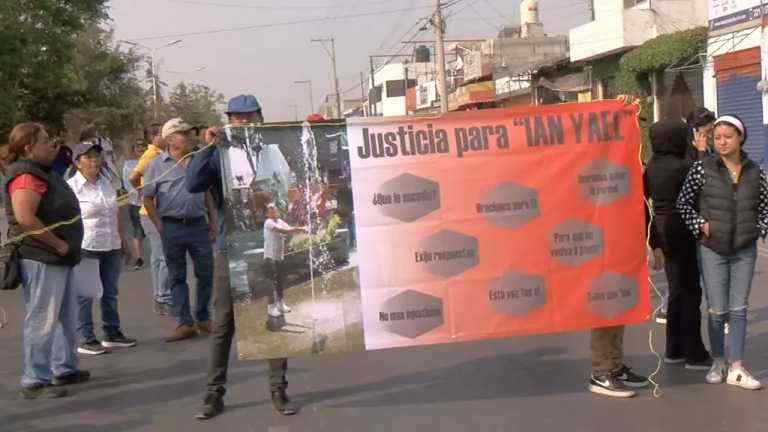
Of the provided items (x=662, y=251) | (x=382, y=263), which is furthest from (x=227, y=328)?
(x=662, y=251)

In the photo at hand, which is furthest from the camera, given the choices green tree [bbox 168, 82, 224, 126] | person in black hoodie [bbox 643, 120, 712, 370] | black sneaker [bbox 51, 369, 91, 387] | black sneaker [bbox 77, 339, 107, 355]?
green tree [bbox 168, 82, 224, 126]

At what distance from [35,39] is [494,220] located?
15878 millimetres

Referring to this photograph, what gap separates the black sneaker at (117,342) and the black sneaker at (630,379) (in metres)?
4.11

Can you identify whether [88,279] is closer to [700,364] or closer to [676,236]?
[676,236]

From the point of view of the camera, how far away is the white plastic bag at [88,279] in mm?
6602

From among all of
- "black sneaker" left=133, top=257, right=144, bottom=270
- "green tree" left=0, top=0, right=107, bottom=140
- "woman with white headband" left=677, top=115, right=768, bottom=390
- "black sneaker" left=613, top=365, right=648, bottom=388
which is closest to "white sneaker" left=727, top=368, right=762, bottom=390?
"woman with white headband" left=677, top=115, right=768, bottom=390

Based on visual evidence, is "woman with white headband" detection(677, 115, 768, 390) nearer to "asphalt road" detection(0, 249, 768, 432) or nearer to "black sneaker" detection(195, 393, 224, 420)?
"asphalt road" detection(0, 249, 768, 432)

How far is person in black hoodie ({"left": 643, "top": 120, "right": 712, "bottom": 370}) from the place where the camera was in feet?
18.5

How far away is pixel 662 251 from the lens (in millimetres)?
5781

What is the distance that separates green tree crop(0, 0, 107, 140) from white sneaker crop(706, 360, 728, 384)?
48.3ft

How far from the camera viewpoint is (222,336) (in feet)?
16.6

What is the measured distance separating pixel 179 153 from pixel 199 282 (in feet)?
3.70

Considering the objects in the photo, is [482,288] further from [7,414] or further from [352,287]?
[7,414]

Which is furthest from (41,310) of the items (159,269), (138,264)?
(138,264)
